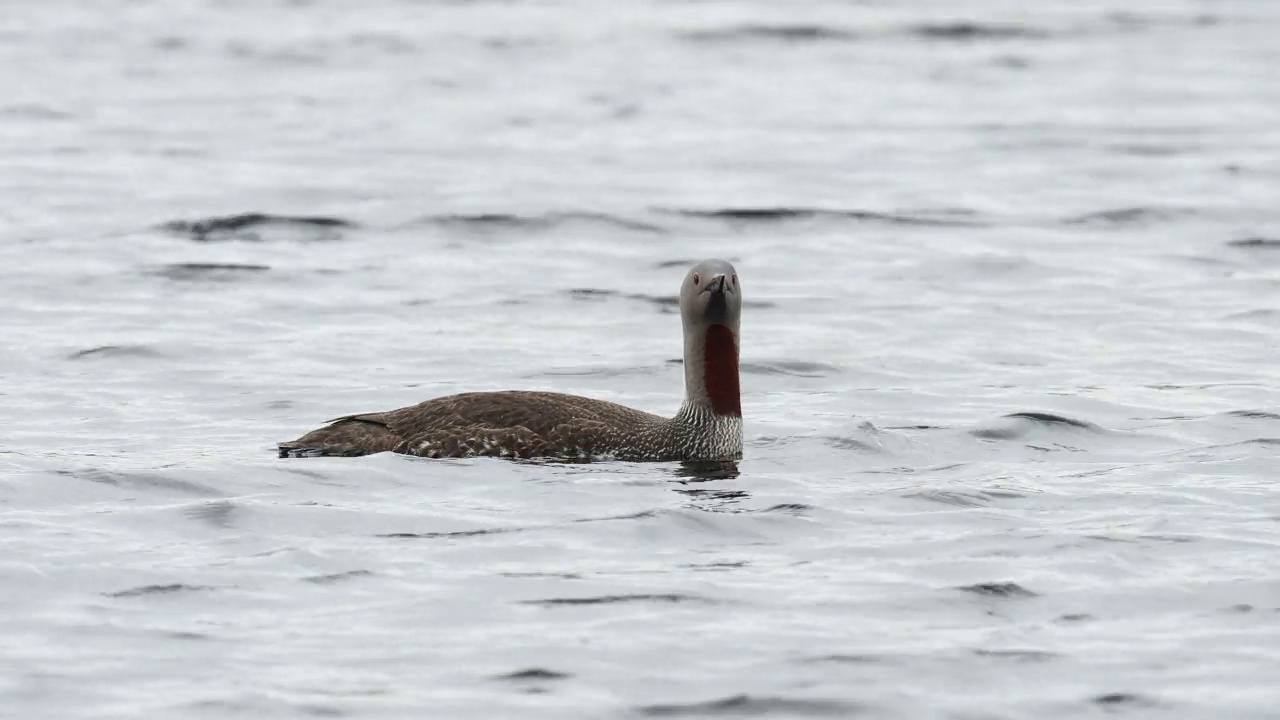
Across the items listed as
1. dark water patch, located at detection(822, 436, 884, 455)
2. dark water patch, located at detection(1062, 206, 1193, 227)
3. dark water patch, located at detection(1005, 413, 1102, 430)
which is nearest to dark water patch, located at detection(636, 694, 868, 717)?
dark water patch, located at detection(822, 436, 884, 455)

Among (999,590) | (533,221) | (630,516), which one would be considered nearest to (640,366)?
(630,516)

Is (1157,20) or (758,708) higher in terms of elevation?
(1157,20)

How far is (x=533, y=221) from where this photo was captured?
25969mm

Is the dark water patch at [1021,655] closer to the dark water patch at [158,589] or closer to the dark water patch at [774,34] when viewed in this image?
the dark water patch at [158,589]

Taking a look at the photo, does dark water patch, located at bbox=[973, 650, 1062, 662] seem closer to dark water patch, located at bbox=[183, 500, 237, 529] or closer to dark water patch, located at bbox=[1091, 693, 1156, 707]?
dark water patch, located at bbox=[1091, 693, 1156, 707]

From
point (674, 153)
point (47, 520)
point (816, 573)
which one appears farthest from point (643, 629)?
point (674, 153)

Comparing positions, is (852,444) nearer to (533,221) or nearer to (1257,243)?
(1257,243)

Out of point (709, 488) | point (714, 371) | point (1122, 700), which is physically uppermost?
point (714, 371)

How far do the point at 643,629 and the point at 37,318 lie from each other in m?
10.7

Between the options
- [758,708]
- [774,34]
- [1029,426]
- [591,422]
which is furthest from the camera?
[774,34]

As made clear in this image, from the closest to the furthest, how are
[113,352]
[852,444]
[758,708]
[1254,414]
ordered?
[758,708], [852,444], [1254,414], [113,352]

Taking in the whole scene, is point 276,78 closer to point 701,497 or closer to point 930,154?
point 930,154

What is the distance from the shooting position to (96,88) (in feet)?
116

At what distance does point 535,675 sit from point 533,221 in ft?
52.3
